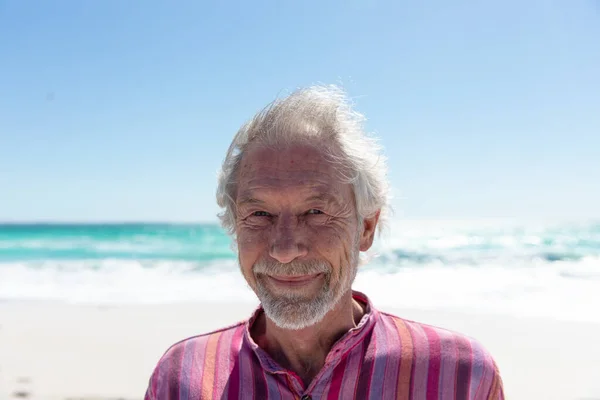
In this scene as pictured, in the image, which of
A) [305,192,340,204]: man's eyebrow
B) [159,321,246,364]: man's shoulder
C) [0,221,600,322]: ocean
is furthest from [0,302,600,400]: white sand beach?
[305,192,340,204]: man's eyebrow

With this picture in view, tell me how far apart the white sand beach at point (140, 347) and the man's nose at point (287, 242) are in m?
4.42

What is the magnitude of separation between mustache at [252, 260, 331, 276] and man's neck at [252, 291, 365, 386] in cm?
18

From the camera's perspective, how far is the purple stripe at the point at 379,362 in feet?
Result: 5.28

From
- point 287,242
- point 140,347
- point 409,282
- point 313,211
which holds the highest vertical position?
point 313,211

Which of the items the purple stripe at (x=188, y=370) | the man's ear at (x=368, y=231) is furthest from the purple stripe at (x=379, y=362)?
the purple stripe at (x=188, y=370)

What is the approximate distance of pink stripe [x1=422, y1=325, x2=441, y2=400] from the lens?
5.28 feet

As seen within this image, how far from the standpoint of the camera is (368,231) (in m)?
1.98

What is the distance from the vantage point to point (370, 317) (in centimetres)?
179

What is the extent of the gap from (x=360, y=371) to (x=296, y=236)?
0.48 meters

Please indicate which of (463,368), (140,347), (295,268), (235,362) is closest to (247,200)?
(295,268)

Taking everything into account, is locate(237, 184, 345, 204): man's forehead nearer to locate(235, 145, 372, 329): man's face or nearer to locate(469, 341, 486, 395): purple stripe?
locate(235, 145, 372, 329): man's face

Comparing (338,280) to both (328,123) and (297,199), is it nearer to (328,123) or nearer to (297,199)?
(297,199)

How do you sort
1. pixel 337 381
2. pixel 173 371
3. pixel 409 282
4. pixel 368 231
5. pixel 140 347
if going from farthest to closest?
pixel 409 282
pixel 140 347
pixel 368 231
pixel 173 371
pixel 337 381

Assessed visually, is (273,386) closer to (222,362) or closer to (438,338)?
(222,362)
